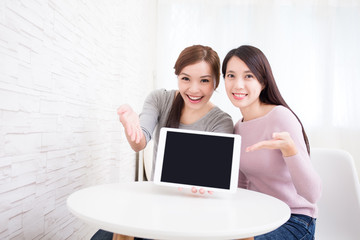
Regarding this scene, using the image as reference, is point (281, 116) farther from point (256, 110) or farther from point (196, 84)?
point (196, 84)

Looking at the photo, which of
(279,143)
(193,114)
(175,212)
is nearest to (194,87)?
(193,114)

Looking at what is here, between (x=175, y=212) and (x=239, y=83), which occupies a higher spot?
(x=239, y=83)

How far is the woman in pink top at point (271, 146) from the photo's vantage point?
101 cm

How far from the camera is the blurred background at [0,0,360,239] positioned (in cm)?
86

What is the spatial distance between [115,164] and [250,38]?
185cm

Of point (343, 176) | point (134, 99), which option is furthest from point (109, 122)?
point (343, 176)

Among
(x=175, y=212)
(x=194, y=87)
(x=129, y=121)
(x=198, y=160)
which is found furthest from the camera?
(x=194, y=87)

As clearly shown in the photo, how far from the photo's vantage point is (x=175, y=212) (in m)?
0.76

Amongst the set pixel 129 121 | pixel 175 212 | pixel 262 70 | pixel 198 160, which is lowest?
pixel 175 212

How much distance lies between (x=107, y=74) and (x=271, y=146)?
94 cm

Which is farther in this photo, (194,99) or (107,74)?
(107,74)

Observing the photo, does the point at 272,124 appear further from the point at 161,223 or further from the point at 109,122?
the point at 109,122

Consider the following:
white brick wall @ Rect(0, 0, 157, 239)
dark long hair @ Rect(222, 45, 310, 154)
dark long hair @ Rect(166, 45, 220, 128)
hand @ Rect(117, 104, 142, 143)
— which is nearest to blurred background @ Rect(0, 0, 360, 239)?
white brick wall @ Rect(0, 0, 157, 239)

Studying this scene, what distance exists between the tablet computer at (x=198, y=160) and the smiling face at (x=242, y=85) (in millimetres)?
310
